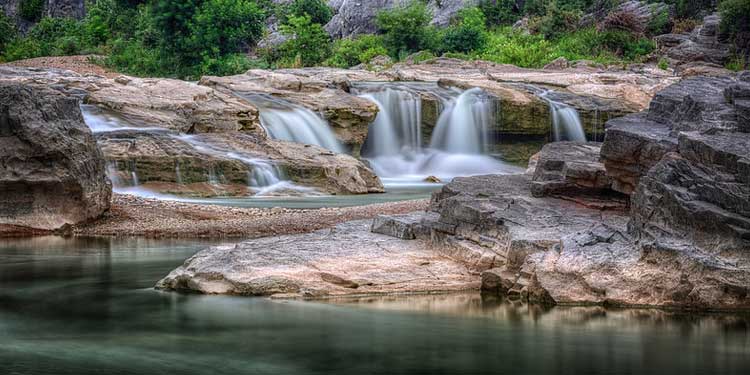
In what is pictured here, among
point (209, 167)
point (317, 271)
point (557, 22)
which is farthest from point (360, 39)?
point (317, 271)

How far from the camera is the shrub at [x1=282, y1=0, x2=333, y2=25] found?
56031 mm

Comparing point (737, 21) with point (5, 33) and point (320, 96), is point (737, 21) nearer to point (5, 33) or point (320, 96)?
point (320, 96)

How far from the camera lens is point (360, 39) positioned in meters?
48.4

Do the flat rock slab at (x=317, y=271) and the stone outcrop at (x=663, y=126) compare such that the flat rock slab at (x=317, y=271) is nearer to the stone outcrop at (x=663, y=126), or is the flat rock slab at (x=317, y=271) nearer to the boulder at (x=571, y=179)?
the boulder at (x=571, y=179)

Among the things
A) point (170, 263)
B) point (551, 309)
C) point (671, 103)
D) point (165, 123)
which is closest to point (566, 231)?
point (551, 309)

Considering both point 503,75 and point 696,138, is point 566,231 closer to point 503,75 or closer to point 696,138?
point 696,138

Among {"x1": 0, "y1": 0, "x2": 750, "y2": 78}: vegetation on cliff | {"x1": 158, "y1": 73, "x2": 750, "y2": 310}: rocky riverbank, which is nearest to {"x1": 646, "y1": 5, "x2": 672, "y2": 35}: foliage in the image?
{"x1": 0, "y1": 0, "x2": 750, "y2": 78}: vegetation on cliff

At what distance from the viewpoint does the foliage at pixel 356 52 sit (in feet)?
148

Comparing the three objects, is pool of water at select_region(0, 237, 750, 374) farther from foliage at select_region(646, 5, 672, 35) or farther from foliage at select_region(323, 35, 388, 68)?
foliage at select_region(646, 5, 672, 35)

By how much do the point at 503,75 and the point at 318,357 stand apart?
2875cm

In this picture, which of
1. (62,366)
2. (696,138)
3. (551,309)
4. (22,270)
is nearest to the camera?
(62,366)

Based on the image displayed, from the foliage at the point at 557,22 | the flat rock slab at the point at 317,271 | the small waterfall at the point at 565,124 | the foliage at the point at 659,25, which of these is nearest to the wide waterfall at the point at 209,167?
the flat rock slab at the point at 317,271

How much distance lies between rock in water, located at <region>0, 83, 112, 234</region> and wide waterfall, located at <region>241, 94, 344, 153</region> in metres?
10.5

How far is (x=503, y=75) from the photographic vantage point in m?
36.0
